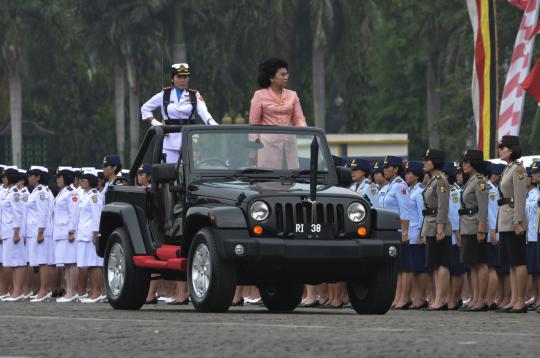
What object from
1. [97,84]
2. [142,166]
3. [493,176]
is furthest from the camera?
[97,84]

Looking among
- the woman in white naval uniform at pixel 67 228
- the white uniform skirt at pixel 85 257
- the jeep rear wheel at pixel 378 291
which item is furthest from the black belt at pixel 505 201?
the woman in white naval uniform at pixel 67 228

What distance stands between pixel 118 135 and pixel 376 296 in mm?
62060

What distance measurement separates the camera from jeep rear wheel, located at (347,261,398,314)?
55.4 ft

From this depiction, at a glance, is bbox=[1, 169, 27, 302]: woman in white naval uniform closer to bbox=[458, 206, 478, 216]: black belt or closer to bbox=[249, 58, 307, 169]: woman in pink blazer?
bbox=[458, 206, 478, 216]: black belt

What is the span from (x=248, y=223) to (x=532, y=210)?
18.8 ft

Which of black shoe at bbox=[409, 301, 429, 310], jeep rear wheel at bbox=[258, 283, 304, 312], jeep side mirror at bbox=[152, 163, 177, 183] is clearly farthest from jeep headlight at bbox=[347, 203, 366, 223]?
black shoe at bbox=[409, 301, 429, 310]

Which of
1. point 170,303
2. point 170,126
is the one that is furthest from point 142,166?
point 170,303

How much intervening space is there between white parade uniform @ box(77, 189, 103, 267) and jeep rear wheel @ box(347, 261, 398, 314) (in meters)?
7.99

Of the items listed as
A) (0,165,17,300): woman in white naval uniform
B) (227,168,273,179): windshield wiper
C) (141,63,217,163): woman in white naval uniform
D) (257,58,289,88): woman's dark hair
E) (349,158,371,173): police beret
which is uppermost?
(257,58,289,88): woman's dark hair

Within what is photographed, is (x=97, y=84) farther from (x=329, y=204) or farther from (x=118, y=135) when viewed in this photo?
(x=329, y=204)

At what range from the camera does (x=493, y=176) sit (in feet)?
72.2

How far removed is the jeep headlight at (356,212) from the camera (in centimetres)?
1664

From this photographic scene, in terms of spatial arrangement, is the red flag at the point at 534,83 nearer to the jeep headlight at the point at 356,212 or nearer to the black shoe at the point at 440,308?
the black shoe at the point at 440,308

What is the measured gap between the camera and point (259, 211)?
53.5 ft
